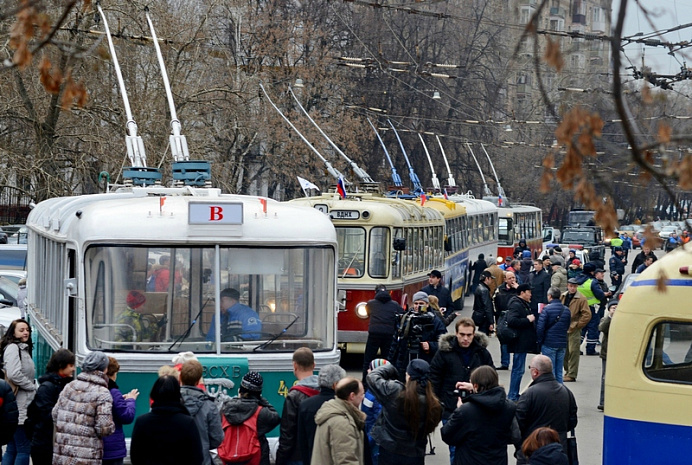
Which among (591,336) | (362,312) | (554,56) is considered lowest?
(591,336)

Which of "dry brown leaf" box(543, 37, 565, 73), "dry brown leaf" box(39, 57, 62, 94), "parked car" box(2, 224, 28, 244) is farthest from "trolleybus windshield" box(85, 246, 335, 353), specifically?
"parked car" box(2, 224, 28, 244)

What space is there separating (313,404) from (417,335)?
4.74m

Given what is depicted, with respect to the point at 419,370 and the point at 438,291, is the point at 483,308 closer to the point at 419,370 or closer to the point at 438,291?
the point at 438,291

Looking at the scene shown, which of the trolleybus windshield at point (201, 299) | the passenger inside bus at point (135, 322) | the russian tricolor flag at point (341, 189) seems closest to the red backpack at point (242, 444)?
the trolleybus windshield at point (201, 299)

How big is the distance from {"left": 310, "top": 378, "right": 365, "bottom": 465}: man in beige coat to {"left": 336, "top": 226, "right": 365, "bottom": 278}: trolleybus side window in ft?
34.1

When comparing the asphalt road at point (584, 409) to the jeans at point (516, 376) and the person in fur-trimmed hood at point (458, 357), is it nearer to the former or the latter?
the jeans at point (516, 376)

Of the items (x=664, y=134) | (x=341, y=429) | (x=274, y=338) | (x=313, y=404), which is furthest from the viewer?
(x=274, y=338)

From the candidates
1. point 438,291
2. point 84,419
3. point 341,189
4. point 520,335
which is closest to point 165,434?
point 84,419

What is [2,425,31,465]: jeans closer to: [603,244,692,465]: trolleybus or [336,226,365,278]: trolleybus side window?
[603,244,692,465]: trolleybus

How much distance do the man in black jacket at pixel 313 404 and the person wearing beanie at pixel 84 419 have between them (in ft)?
4.17

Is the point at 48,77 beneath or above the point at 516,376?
above

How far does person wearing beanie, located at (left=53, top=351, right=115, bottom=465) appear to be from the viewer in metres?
8.06

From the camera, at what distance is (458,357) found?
420 inches

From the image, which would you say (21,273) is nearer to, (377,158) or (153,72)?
(153,72)
